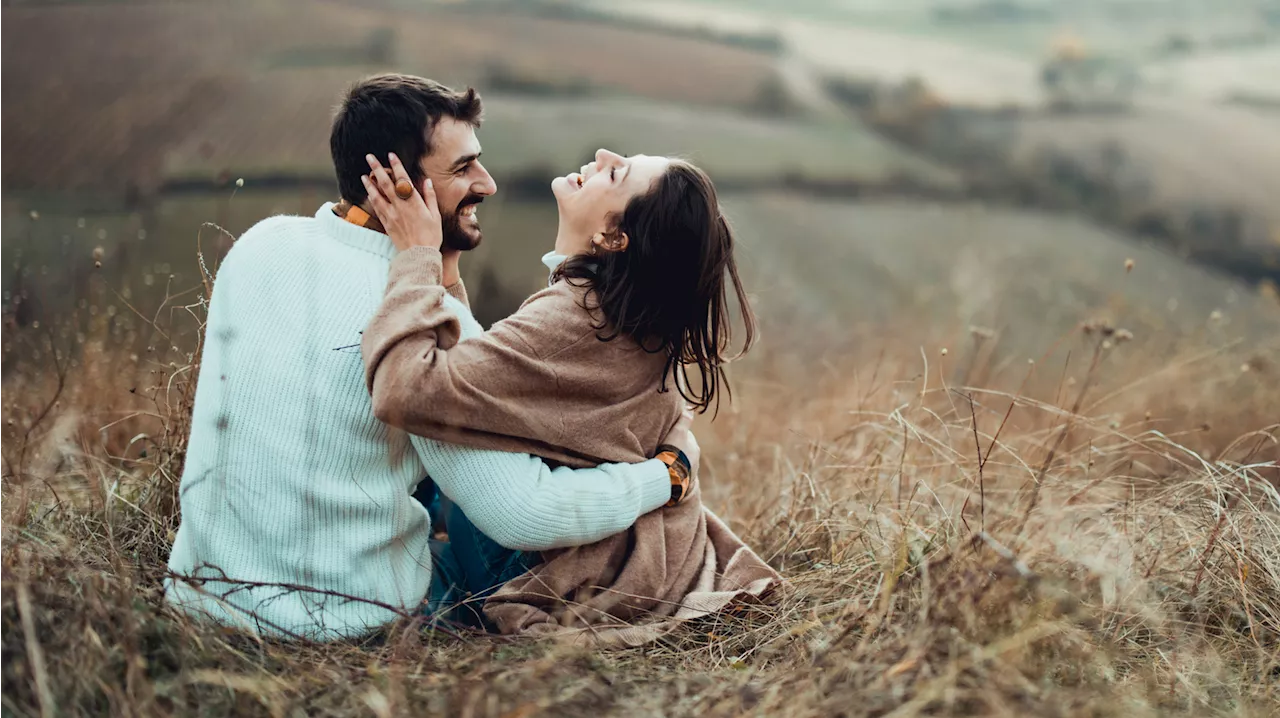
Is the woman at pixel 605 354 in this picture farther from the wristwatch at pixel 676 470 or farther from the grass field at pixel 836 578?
the grass field at pixel 836 578

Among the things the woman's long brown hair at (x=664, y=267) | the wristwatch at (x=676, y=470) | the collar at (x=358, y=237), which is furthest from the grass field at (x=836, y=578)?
the collar at (x=358, y=237)

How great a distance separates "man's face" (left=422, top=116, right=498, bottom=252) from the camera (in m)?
2.51

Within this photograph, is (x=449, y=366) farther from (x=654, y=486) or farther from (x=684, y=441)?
(x=684, y=441)

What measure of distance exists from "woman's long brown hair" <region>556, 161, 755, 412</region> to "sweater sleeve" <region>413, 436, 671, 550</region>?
0.35 meters

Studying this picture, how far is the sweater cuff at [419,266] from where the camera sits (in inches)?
87.7

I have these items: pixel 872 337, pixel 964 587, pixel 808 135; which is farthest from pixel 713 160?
pixel 964 587

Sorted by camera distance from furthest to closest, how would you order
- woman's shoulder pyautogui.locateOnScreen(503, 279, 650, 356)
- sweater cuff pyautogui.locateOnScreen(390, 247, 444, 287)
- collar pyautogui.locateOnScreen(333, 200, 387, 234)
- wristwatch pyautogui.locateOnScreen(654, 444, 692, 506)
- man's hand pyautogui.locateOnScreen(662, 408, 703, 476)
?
man's hand pyautogui.locateOnScreen(662, 408, 703, 476) → wristwatch pyautogui.locateOnScreen(654, 444, 692, 506) → collar pyautogui.locateOnScreen(333, 200, 387, 234) → woman's shoulder pyautogui.locateOnScreen(503, 279, 650, 356) → sweater cuff pyautogui.locateOnScreen(390, 247, 444, 287)

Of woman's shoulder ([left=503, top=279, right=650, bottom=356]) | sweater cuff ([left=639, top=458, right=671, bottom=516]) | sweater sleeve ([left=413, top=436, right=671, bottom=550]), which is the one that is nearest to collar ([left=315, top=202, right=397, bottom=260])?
woman's shoulder ([left=503, top=279, right=650, bottom=356])

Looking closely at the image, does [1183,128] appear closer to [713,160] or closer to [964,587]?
[713,160]

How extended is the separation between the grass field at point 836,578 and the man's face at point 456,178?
977 millimetres

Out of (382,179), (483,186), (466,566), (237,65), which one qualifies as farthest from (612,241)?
(237,65)

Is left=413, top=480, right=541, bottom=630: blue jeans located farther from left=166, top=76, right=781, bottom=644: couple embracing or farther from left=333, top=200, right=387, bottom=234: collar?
left=333, top=200, right=387, bottom=234: collar

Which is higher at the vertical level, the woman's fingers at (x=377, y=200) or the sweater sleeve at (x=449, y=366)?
the woman's fingers at (x=377, y=200)

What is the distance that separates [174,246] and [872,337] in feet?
14.7
